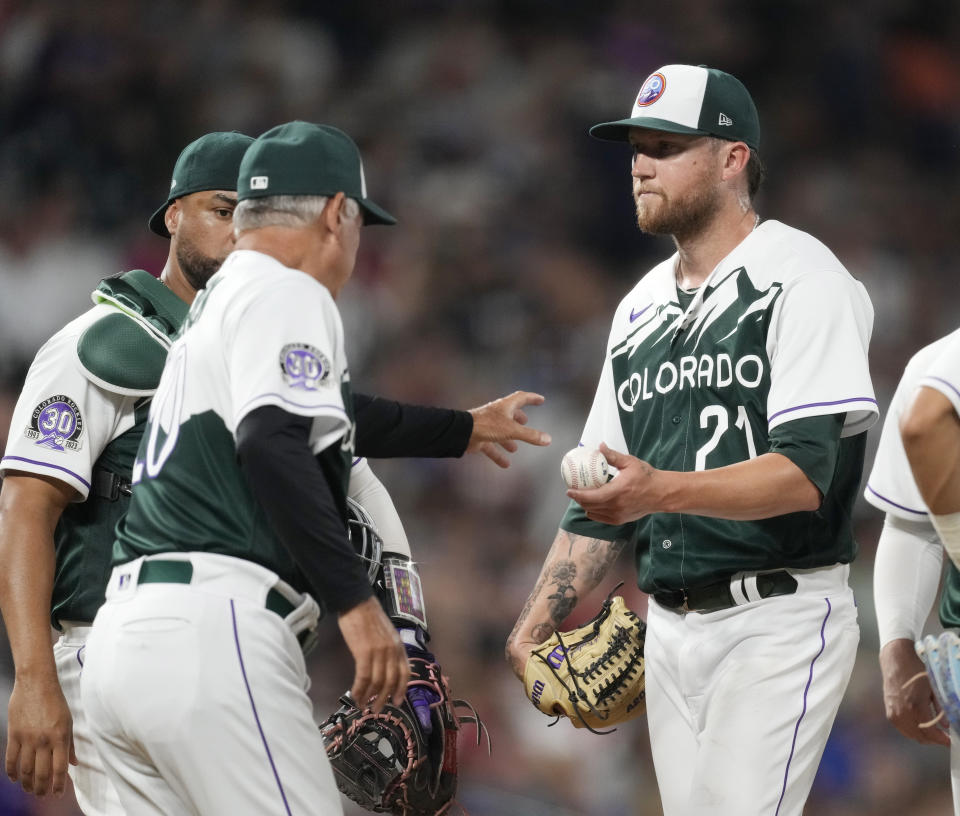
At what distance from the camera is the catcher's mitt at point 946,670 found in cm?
296

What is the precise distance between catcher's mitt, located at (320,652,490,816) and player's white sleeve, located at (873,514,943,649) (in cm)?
113

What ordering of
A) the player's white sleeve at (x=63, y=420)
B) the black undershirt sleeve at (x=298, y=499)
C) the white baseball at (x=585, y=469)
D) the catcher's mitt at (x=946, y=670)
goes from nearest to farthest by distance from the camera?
1. the black undershirt sleeve at (x=298, y=499)
2. the catcher's mitt at (x=946, y=670)
3. the white baseball at (x=585, y=469)
4. the player's white sleeve at (x=63, y=420)

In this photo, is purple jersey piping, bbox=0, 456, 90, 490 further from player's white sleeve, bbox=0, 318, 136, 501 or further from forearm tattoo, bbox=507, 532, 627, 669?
forearm tattoo, bbox=507, 532, 627, 669

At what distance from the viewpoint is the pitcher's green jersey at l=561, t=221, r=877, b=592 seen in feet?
10.5

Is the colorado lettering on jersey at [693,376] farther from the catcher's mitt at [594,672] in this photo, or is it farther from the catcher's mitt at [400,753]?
the catcher's mitt at [400,753]

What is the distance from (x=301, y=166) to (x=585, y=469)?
3.15 feet

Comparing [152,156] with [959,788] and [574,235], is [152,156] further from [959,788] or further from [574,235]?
[959,788]

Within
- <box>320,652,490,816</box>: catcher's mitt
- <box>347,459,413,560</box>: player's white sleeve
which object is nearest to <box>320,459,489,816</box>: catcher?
<box>320,652,490,816</box>: catcher's mitt

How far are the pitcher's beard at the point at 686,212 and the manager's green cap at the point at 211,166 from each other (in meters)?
1.15

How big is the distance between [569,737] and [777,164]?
3838mm

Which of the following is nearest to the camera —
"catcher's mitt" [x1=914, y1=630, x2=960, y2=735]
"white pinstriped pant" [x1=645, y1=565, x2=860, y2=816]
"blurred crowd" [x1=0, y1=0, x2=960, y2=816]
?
"catcher's mitt" [x1=914, y1=630, x2=960, y2=735]

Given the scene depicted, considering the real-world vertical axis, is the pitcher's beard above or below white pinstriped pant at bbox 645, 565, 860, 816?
above

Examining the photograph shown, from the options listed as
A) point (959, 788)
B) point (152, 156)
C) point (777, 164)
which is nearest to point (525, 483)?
point (777, 164)

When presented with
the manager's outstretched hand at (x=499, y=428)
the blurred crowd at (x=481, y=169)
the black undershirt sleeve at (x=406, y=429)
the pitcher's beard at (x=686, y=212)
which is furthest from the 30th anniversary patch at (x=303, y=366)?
the blurred crowd at (x=481, y=169)
